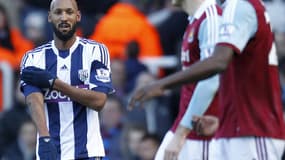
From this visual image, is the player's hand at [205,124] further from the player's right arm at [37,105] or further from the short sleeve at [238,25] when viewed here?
the player's right arm at [37,105]

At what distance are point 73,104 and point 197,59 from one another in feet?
4.00

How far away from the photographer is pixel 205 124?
27.4 feet

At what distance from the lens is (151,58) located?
A: 538 inches

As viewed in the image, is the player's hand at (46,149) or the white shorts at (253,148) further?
the white shorts at (253,148)

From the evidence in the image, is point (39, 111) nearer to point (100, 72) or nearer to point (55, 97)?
point (55, 97)

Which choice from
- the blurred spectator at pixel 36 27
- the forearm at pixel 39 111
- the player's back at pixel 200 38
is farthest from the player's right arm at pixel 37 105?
the blurred spectator at pixel 36 27

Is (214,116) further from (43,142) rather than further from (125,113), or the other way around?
(125,113)

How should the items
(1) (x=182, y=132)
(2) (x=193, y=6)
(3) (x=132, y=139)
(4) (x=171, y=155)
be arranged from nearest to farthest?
1. (4) (x=171, y=155)
2. (1) (x=182, y=132)
3. (2) (x=193, y=6)
4. (3) (x=132, y=139)

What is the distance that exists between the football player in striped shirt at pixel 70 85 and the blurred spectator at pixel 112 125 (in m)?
3.84

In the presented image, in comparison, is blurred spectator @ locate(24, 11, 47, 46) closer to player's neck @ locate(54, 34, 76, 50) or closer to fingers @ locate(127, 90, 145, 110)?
player's neck @ locate(54, 34, 76, 50)

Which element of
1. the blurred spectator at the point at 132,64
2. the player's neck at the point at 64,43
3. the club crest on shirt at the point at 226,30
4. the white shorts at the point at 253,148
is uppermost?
the blurred spectator at the point at 132,64

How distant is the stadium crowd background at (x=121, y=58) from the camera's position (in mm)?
12117

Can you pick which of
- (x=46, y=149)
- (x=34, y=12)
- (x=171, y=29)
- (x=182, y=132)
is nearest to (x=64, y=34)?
(x=46, y=149)

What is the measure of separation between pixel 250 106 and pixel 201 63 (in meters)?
0.94
